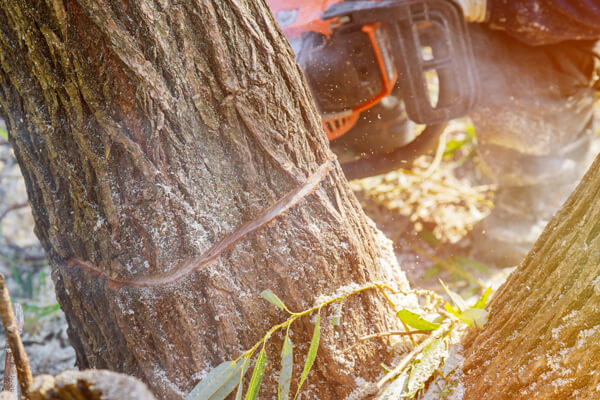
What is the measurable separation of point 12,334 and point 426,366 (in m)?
0.60

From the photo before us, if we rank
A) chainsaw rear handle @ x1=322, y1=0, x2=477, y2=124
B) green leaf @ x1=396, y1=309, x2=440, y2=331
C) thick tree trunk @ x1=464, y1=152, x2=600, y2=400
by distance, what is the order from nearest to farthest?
thick tree trunk @ x1=464, y1=152, x2=600, y2=400 < green leaf @ x1=396, y1=309, x2=440, y2=331 < chainsaw rear handle @ x1=322, y1=0, x2=477, y2=124

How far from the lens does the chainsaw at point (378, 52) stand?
127 cm

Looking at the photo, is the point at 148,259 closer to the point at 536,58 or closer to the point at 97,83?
the point at 97,83

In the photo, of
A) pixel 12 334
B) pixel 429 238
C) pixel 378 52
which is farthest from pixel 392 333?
pixel 429 238

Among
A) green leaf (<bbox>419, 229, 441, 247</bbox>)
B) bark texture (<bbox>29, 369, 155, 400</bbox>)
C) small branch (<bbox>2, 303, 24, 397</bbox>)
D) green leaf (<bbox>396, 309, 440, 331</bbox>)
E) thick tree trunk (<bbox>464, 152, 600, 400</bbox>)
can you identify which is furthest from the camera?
green leaf (<bbox>419, 229, 441, 247</bbox>)

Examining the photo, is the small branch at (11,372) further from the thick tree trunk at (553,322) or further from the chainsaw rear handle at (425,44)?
the chainsaw rear handle at (425,44)

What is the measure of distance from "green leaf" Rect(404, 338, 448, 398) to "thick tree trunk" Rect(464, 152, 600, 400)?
0.05m

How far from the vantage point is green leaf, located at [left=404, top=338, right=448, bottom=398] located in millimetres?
768

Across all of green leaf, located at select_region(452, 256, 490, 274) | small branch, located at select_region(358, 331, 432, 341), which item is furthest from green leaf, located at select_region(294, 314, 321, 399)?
green leaf, located at select_region(452, 256, 490, 274)

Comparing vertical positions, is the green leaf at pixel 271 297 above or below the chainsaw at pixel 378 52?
below

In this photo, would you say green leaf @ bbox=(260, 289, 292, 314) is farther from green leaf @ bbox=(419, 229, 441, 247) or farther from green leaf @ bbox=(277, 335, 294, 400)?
green leaf @ bbox=(419, 229, 441, 247)

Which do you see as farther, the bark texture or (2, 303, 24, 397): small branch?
(2, 303, 24, 397): small branch

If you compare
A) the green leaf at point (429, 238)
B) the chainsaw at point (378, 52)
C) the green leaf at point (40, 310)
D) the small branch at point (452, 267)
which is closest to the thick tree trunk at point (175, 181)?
the chainsaw at point (378, 52)

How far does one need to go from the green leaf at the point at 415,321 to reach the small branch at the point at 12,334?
57 cm
